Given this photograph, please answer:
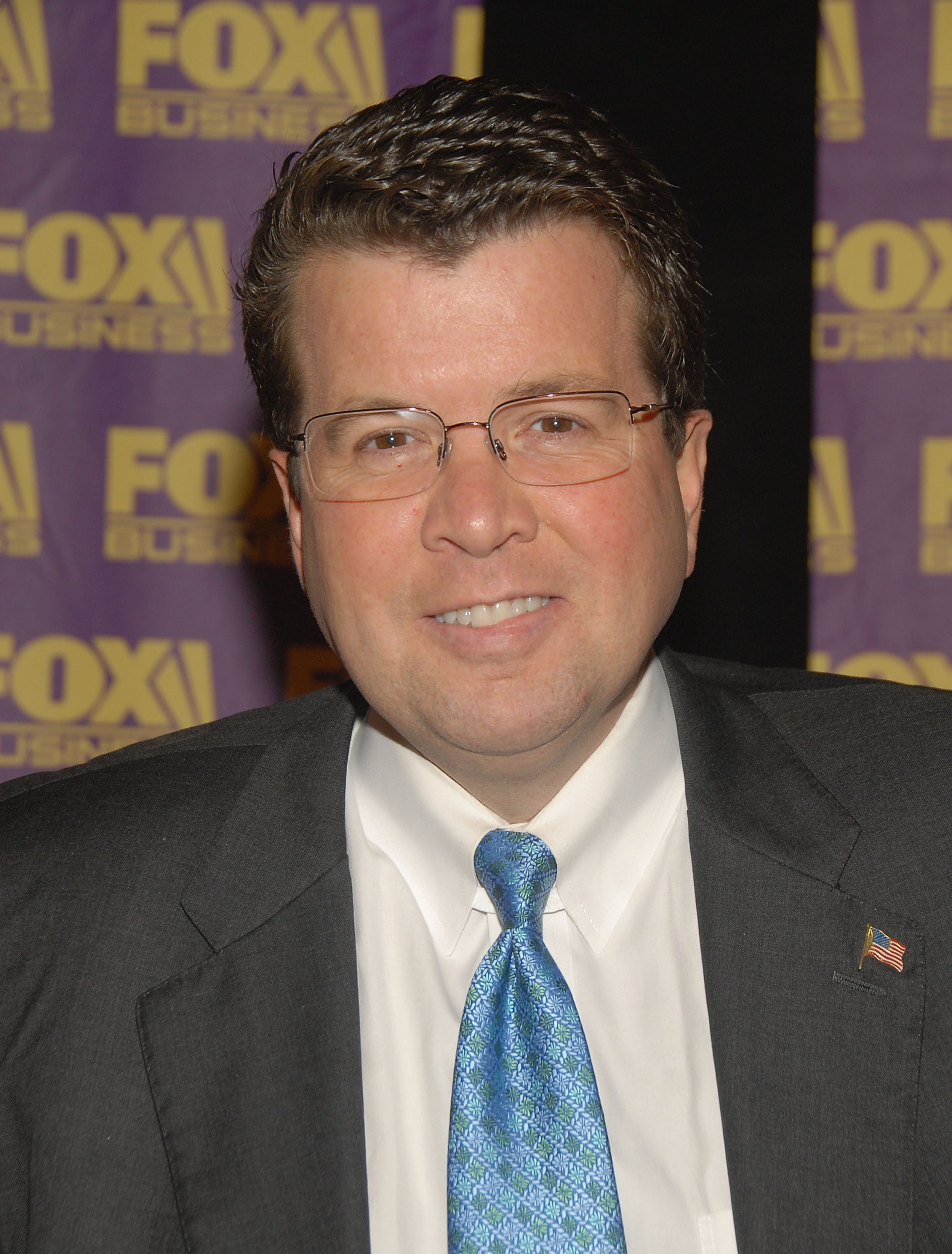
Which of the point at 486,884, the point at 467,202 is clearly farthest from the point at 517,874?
the point at 467,202

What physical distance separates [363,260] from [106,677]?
186cm

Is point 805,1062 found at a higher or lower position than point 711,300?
lower

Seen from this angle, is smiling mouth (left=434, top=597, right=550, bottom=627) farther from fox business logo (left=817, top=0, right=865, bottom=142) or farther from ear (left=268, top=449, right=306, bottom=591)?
fox business logo (left=817, top=0, right=865, bottom=142)

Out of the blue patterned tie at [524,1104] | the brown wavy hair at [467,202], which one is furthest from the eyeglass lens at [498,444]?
the blue patterned tie at [524,1104]

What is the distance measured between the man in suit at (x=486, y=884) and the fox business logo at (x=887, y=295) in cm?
144

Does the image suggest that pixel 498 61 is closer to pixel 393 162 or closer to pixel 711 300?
pixel 711 300

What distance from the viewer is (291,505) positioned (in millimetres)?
2047

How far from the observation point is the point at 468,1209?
1.51m

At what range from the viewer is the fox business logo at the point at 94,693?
324 cm

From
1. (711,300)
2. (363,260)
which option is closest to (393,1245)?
(363,260)

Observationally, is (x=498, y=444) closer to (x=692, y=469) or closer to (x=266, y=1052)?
(x=692, y=469)

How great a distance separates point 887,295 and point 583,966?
2.24 meters

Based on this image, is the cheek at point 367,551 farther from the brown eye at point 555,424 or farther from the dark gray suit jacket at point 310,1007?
the dark gray suit jacket at point 310,1007

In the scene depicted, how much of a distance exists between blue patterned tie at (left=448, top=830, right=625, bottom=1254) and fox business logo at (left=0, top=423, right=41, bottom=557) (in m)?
2.01
